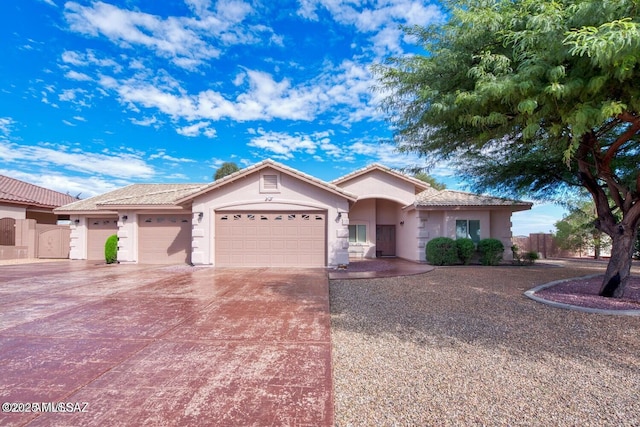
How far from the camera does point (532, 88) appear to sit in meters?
5.04

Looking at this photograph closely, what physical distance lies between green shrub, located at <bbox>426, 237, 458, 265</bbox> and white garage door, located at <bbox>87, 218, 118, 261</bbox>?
17355 mm

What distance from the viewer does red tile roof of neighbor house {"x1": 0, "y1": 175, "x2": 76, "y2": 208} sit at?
18280mm

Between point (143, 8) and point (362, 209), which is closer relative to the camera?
point (143, 8)

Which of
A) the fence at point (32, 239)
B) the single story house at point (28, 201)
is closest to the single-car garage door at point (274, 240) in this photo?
the fence at point (32, 239)

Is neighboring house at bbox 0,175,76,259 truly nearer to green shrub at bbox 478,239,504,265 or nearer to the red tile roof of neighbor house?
the red tile roof of neighbor house

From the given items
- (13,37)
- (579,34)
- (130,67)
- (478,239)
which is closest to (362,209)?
(478,239)

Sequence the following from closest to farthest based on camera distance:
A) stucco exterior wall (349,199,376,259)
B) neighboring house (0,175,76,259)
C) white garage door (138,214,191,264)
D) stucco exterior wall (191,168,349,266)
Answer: stucco exterior wall (191,168,349,266), white garage door (138,214,191,264), neighboring house (0,175,76,259), stucco exterior wall (349,199,376,259)

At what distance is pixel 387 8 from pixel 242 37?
6886 mm

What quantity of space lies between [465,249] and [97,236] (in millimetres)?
19494

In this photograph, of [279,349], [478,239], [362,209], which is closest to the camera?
[279,349]

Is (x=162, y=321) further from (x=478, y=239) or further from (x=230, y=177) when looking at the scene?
(x=478, y=239)

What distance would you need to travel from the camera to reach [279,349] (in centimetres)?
445

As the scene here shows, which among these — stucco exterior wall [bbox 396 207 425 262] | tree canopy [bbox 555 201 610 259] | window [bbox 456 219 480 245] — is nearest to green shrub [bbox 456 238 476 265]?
window [bbox 456 219 480 245]

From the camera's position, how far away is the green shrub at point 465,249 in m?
14.7
